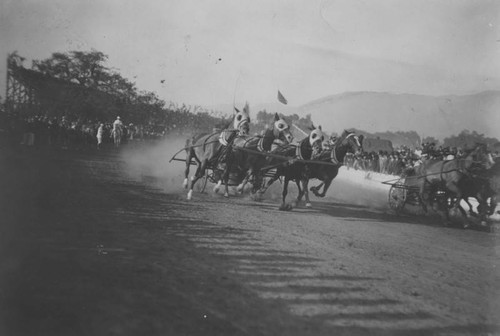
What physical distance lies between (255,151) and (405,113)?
10892cm

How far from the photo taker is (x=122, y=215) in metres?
8.72

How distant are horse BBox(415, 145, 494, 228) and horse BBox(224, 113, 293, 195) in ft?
15.7

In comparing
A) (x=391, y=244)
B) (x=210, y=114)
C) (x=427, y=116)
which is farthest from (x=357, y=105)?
(x=391, y=244)

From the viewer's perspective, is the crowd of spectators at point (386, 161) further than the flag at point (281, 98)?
Yes

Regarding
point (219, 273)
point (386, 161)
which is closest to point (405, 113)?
point (386, 161)

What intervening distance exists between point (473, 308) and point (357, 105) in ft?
388

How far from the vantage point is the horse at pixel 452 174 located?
476 inches

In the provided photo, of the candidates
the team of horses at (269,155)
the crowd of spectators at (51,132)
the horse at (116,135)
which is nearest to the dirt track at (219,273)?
the team of horses at (269,155)

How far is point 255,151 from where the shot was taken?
13.2m

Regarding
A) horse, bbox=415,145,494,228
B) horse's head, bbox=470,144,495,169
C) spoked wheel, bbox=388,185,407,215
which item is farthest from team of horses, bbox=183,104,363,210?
horse's head, bbox=470,144,495,169

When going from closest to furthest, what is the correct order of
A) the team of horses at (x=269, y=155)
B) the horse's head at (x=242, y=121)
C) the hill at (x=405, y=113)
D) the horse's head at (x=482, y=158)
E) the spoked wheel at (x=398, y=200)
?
the horse's head at (x=482, y=158), the horse's head at (x=242, y=121), the team of horses at (x=269, y=155), the spoked wheel at (x=398, y=200), the hill at (x=405, y=113)

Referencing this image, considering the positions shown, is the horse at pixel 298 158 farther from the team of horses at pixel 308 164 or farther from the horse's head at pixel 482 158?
the horse's head at pixel 482 158

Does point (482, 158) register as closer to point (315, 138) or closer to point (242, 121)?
point (315, 138)

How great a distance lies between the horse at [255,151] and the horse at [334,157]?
141 centimetres
